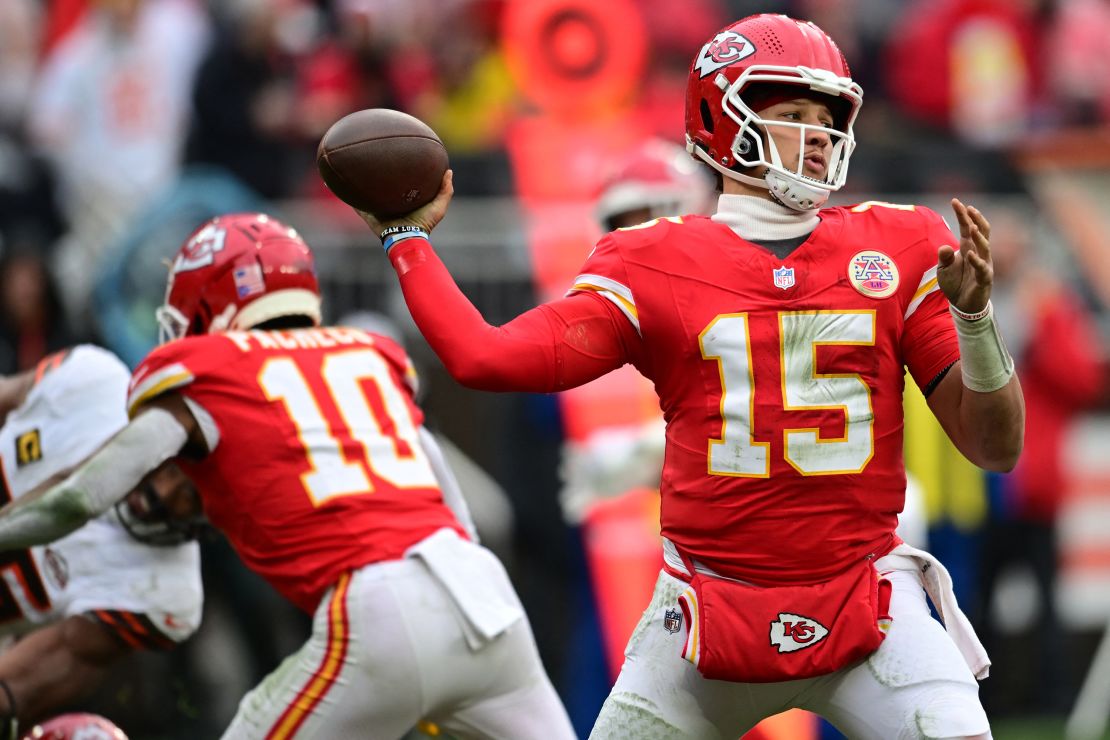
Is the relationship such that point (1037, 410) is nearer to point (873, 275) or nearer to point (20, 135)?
point (873, 275)

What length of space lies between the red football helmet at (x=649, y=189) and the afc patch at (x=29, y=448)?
83.0 inches

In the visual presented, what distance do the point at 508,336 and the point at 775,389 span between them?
1.87ft

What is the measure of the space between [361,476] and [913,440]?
166 inches

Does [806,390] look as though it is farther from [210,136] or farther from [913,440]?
[210,136]

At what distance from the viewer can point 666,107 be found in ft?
30.0

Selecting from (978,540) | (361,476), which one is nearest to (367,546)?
(361,476)

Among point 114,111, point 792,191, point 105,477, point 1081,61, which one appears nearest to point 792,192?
point 792,191

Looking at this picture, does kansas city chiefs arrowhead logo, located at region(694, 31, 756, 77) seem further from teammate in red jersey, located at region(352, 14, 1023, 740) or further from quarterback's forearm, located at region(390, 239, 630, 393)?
quarterback's forearm, located at region(390, 239, 630, 393)

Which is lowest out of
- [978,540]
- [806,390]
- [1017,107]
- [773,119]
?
[978,540]

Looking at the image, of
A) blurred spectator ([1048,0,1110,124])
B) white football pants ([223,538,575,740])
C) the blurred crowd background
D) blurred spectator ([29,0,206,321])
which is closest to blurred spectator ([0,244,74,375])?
the blurred crowd background

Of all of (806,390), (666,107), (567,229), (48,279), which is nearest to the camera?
(806,390)

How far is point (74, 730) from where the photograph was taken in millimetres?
5156

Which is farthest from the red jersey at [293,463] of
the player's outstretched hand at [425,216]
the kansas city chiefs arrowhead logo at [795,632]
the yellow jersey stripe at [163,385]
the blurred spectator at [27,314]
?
the blurred spectator at [27,314]

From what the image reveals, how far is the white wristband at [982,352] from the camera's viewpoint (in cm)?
345
